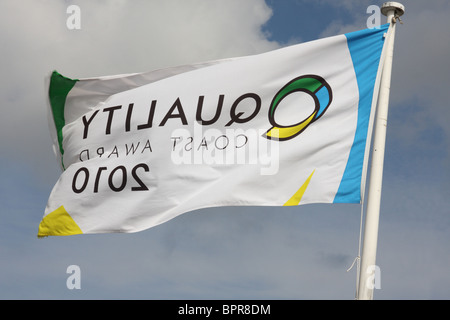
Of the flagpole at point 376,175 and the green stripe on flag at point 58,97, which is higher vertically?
the green stripe on flag at point 58,97

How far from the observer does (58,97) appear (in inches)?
648

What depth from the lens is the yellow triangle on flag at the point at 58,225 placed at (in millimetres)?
14766

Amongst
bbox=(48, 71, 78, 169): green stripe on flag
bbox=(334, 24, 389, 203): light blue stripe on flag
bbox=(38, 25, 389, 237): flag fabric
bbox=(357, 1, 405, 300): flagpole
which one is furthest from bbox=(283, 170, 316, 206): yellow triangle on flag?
bbox=(48, 71, 78, 169): green stripe on flag

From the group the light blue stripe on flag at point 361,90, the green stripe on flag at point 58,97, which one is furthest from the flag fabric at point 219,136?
the green stripe on flag at point 58,97

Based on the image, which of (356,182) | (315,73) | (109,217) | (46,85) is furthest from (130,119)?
(356,182)

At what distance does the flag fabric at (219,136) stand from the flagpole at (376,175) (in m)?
0.23

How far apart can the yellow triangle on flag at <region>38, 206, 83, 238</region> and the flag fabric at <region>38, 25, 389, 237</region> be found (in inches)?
1.0

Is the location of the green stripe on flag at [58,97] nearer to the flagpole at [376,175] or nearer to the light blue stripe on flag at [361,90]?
the light blue stripe on flag at [361,90]

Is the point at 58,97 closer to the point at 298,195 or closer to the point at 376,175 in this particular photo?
the point at 298,195

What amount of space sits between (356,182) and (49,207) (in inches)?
307

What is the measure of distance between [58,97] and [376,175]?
9054mm

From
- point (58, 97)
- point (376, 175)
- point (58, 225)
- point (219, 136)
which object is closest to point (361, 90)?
point (376, 175)

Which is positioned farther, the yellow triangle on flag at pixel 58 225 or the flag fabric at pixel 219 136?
the yellow triangle on flag at pixel 58 225

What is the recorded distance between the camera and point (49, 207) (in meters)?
15.4
